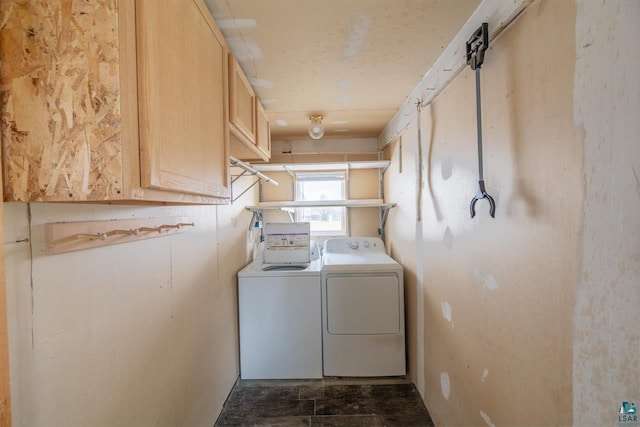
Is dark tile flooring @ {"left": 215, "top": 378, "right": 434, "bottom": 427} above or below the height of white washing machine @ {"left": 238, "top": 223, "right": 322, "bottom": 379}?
below

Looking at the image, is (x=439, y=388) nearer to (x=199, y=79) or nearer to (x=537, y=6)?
(x=537, y=6)

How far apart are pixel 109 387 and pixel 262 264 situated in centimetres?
175

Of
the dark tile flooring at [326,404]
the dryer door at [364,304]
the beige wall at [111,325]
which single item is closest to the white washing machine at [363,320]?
the dryer door at [364,304]

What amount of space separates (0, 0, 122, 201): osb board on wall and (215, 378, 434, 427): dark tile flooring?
192 cm

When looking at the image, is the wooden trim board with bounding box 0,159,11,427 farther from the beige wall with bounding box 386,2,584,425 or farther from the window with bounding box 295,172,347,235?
the window with bounding box 295,172,347,235

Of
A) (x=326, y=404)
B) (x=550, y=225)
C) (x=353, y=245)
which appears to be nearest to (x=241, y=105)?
(x=550, y=225)

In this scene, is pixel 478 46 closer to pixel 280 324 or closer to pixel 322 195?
pixel 280 324

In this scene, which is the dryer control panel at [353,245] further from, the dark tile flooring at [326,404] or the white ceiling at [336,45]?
the white ceiling at [336,45]

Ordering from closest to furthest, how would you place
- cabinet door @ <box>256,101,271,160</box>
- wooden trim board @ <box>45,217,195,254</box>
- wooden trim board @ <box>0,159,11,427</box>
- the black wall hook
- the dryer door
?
wooden trim board @ <box>0,159,11,427</box> < wooden trim board @ <box>45,217,195,254</box> < the black wall hook < cabinet door @ <box>256,101,271,160</box> < the dryer door

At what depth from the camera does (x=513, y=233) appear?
0.95 meters

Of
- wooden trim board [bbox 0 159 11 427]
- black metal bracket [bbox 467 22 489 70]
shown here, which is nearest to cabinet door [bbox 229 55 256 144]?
wooden trim board [bbox 0 159 11 427]

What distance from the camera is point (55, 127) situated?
2.02ft

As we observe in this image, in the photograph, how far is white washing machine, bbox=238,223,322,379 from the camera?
2.27 meters

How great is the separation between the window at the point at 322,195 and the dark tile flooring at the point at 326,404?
1.64 m
